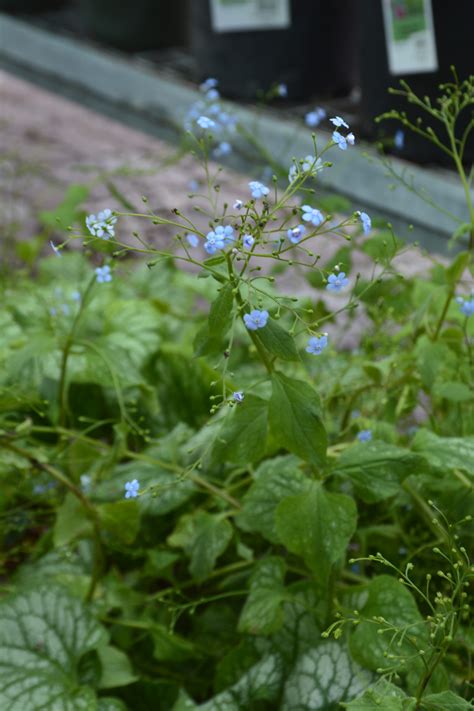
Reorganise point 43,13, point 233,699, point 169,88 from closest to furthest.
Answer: point 233,699, point 169,88, point 43,13

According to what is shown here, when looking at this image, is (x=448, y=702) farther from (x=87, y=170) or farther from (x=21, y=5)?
(x=21, y=5)

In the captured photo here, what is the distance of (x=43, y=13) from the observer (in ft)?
12.0

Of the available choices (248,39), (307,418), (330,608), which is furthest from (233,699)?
(248,39)

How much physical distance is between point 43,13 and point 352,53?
135cm

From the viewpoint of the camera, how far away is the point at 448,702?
843 millimetres

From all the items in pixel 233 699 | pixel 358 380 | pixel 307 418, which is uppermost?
pixel 307 418

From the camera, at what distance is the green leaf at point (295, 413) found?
0.98 meters

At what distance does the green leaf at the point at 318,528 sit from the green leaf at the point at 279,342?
0.58 ft

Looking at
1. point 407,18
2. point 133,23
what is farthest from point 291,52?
point 133,23

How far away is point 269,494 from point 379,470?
12cm

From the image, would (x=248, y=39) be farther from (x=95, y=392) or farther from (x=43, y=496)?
(x=43, y=496)

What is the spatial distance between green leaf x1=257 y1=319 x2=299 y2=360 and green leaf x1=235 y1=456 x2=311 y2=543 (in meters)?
0.22

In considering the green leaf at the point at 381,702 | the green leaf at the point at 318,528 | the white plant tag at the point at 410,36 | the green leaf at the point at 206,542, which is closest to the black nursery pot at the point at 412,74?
the white plant tag at the point at 410,36

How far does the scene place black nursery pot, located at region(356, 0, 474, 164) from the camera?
214 centimetres
